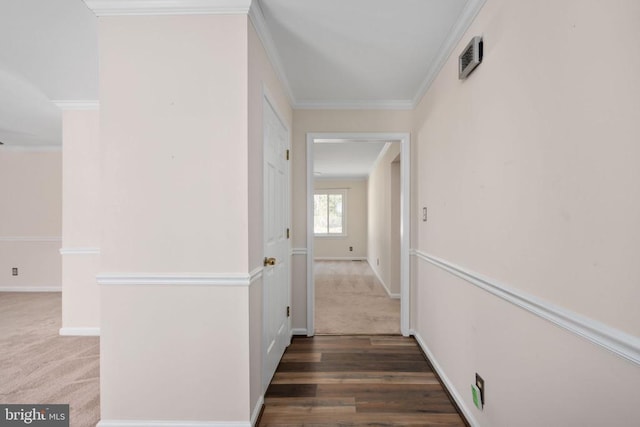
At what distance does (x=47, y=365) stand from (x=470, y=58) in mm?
3799

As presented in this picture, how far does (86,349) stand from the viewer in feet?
9.89

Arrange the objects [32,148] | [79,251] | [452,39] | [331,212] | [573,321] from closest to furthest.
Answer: [573,321] < [452,39] < [79,251] < [32,148] < [331,212]

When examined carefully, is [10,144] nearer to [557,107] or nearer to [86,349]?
[86,349]

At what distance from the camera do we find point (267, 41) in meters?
2.11

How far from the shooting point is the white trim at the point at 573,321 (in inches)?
33.4

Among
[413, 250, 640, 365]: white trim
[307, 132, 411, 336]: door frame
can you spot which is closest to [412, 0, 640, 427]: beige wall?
[413, 250, 640, 365]: white trim

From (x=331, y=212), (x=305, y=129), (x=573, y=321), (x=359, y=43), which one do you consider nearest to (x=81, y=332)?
(x=305, y=129)

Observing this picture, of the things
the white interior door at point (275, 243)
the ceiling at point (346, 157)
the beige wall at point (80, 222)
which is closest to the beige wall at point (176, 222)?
the white interior door at point (275, 243)

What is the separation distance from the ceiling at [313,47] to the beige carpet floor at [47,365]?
236cm

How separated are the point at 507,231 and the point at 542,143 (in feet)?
1.39

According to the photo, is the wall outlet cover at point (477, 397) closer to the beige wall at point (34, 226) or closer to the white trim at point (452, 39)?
the white trim at point (452, 39)

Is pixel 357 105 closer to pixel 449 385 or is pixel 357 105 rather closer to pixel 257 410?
pixel 449 385

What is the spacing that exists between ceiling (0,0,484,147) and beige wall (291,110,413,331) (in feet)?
0.30

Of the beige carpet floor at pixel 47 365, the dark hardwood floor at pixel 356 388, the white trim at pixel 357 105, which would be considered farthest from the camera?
the white trim at pixel 357 105
